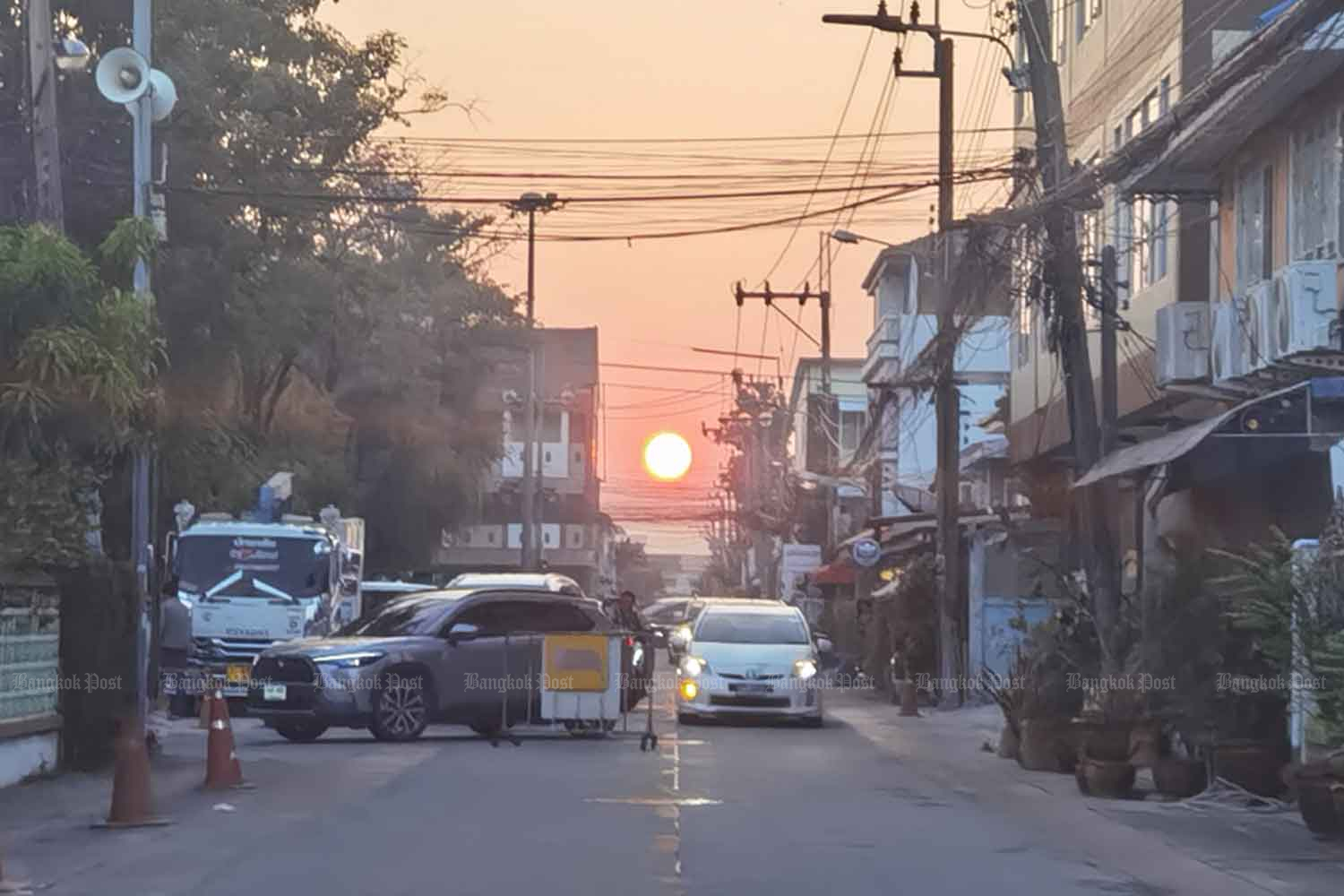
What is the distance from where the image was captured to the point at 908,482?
194 ft

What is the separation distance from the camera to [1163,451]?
19.9 metres

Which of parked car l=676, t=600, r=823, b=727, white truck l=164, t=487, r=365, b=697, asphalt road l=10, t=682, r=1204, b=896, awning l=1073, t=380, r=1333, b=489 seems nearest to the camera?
asphalt road l=10, t=682, r=1204, b=896

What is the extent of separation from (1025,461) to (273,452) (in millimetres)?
15862

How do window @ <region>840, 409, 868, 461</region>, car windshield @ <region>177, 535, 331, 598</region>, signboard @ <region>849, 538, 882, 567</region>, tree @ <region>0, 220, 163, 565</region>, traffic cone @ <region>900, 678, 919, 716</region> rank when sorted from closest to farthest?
tree @ <region>0, 220, 163, 565</region> < car windshield @ <region>177, 535, 331, 598</region> < traffic cone @ <region>900, 678, 919, 716</region> < signboard @ <region>849, 538, 882, 567</region> < window @ <region>840, 409, 868, 461</region>

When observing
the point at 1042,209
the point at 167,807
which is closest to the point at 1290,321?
the point at 1042,209

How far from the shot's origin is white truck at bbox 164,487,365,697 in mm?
30375

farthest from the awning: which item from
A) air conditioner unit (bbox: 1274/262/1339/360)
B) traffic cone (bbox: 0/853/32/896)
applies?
traffic cone (bbox: 0/853/32/896)

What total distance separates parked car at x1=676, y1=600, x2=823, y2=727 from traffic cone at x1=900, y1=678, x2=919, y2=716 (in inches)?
202

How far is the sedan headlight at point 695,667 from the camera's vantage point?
27.8 metres

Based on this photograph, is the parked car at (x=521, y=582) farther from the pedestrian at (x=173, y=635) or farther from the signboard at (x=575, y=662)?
the signboard at (x=575, y=662)

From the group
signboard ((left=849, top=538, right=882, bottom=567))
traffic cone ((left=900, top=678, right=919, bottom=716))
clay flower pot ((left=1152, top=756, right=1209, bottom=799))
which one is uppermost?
signboard ((left=849, top=538, right=882, bottom=567))

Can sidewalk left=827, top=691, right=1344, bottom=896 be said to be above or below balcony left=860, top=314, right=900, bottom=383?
below

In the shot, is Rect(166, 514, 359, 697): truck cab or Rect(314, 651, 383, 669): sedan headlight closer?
Rect(314, 651, 383, 669): sedan headlight

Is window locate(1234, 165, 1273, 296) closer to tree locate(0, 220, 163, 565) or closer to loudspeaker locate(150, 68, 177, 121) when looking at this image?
loudspeaker locate(150, 68, 177, 121)
